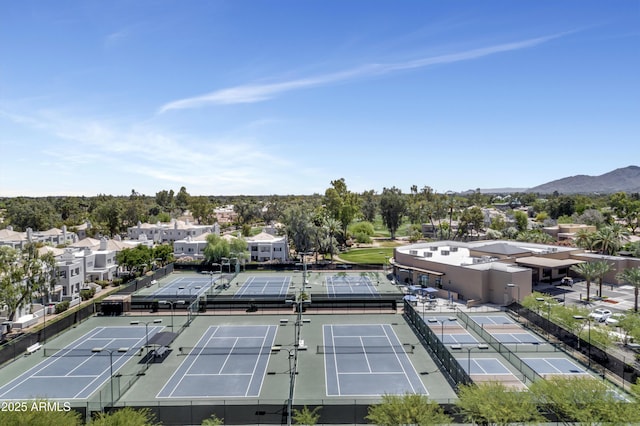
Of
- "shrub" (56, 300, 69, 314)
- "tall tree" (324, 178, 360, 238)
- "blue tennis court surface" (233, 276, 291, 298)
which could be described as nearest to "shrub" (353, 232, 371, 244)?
"tall tree" (324, 178, 360, 238)

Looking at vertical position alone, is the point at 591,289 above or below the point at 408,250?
below

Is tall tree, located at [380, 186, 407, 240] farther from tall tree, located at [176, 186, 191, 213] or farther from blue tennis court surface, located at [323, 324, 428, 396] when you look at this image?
tall tree, located at [176, 186, 191, 213]

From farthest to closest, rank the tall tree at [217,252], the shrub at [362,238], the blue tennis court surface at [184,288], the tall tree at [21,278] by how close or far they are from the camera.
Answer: the shrub at [362,238]
the tall tree at [217,252]
the blue tennis court surface at [184,288]
the tall tree at [21,278]

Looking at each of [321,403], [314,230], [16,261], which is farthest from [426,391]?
[314,230]

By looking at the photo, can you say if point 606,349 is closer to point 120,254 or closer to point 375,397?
point 375,397

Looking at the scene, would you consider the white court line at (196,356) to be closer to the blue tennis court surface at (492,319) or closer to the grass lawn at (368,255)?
the blue tennis court surface at (492,319)

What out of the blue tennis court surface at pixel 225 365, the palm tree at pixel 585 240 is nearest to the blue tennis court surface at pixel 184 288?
the blue tennis court surface at pixel 225 365

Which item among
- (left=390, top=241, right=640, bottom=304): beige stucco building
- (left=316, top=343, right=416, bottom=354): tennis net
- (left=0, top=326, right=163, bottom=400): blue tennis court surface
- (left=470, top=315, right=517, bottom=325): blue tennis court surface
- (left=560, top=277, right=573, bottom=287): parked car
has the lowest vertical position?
(left=0, top=326, right=163, bottom=400): blue tennis court surface
